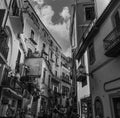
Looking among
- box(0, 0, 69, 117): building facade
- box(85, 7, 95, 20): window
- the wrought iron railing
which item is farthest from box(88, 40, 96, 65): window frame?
box(85, 7, 95, 20): window

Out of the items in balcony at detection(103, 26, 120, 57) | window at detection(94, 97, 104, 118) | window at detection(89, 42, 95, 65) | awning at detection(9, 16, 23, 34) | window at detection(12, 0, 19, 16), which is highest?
window at detection(12, 0, 19, 16)

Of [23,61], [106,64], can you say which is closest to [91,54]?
[106,64]

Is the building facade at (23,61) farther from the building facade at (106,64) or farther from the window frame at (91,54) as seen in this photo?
the window frame at (91,54)

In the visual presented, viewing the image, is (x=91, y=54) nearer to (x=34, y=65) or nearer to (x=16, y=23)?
(x=16, y=23)

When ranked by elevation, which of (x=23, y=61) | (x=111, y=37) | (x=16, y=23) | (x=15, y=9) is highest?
(x=15, y=9)

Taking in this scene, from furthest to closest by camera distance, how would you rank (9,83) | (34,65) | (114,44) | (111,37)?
(34,65)
(9,83)
(111,37)
(114,44)

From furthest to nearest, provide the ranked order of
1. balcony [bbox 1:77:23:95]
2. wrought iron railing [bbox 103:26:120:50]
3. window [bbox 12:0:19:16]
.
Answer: window [bbox 12:0:19:16] < balcony [bbox 1:77:23:95] < wrought iron railing [bbox 103:26:120:50]

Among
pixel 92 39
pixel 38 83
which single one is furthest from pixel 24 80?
pixel 92 39

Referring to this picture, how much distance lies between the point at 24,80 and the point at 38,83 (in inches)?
116

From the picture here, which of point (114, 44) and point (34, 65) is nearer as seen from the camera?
point (114, 44)

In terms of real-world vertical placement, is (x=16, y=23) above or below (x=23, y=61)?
above

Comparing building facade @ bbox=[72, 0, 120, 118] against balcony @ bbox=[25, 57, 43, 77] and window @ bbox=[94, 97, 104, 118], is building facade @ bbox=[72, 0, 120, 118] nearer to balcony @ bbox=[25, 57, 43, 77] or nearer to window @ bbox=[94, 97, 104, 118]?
window @ bbox=[94, 97, 104, 118]

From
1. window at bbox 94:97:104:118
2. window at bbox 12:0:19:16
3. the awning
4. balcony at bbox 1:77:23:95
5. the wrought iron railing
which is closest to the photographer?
the wrought iron railing

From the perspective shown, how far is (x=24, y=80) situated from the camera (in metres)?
14.6
